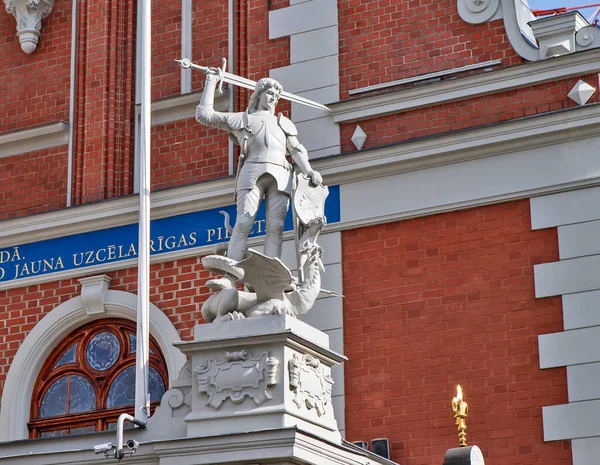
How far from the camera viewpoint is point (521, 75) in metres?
14.2

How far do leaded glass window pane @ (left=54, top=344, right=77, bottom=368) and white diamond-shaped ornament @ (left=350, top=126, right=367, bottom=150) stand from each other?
3.55 m

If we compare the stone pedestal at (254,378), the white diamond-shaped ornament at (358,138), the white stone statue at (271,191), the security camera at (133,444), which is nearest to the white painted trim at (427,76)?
the white diamond-shaped ornament at (358,138)

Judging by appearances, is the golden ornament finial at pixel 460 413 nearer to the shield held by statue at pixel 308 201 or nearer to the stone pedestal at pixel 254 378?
the stone pedestal at pixel 254 378

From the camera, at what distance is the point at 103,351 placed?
15.8m

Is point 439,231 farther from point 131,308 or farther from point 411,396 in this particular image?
point 131,308

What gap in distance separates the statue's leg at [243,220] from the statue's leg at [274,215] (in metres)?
0.16

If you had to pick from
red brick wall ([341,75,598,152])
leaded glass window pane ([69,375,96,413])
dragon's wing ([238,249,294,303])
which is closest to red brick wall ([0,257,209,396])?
leaded glass window pane ([69,375,96,413])

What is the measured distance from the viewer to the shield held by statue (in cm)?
1235

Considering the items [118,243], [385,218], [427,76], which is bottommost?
[385,218]

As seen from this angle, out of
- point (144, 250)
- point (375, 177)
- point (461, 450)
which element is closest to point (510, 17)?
point (375, 177)

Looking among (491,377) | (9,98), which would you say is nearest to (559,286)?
(491,377)

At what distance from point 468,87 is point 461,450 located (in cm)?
390

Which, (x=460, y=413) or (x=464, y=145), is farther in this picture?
(x=464, y=145)

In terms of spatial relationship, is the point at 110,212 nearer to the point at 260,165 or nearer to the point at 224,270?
the point at 260,165
